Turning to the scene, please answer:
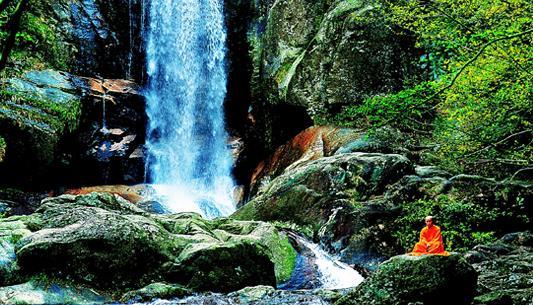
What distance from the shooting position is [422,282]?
5.41 metres

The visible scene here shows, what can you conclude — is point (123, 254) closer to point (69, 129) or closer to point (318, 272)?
point (318, 272)

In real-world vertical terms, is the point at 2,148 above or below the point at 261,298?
above

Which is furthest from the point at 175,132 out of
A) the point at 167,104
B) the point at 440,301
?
the point at 440,301

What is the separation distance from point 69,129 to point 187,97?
671 cm

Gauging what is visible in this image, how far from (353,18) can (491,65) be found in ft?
28.5

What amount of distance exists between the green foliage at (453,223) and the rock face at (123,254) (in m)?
3.26

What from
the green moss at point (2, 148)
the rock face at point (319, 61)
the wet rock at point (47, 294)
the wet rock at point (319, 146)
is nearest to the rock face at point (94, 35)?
the green moss at point (2, 148)

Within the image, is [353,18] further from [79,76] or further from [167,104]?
[79,76]

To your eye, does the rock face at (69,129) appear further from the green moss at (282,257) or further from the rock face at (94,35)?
the green moss at (282,257)

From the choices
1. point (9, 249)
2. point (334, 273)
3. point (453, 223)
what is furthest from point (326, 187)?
point (9, 249)

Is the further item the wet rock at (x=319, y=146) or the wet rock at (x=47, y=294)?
the wet rock at (x=319, y=146)

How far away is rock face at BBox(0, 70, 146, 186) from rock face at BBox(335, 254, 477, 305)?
599 inches

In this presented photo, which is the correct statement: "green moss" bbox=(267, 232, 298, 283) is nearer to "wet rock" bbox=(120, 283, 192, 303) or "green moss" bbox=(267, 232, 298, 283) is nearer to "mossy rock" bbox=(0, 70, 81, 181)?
"wet rock" bbox=(120, 283, 192, 303)

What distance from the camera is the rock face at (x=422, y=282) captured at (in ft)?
17.6
